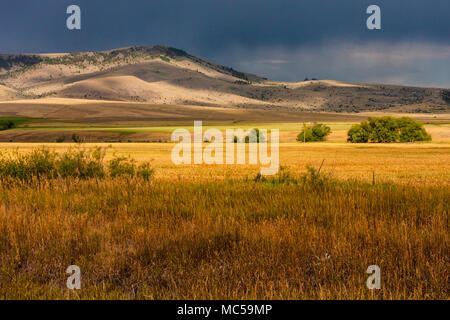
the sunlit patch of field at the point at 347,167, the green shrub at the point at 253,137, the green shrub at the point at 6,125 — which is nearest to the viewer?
the sunlit patch of field at the point at 347,167

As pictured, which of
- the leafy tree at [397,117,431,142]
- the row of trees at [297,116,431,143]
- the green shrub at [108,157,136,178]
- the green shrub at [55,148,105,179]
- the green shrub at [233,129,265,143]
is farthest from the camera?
the green shrub at [233,129,265,143]

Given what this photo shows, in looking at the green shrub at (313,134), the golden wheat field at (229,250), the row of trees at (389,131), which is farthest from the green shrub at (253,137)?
the golden wheat field at (229,250)

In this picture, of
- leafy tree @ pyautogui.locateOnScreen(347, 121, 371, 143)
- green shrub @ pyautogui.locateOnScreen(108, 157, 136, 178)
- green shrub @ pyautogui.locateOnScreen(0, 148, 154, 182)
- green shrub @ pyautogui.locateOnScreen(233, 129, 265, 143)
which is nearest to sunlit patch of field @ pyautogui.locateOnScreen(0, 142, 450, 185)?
green shrub @ pyautogui.locateOnScreen(0, 148, 154, 182)

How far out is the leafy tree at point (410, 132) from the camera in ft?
335

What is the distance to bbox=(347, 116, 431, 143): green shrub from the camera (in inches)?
4028

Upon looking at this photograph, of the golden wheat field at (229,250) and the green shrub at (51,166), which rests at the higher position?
the green shrub at (51,166)

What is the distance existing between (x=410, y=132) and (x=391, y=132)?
498 cm

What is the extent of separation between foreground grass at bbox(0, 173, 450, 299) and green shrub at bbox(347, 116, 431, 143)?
329ft

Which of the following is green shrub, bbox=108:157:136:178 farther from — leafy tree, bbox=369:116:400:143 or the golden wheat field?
leafy tree, bbox=369:116:400:143

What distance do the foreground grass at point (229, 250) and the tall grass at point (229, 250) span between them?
2 centimetres

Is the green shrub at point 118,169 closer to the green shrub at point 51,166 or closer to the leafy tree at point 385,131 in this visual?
the green shrub at point 51,166
